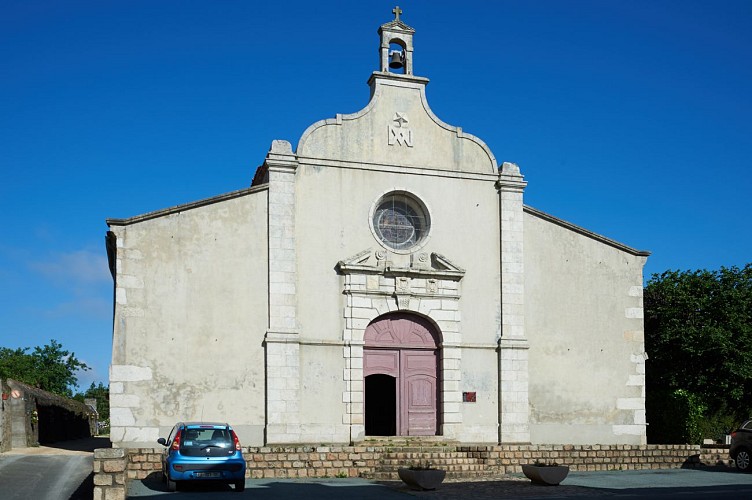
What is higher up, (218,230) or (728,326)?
(218,230)

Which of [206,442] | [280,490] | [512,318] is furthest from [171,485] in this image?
[512,318]

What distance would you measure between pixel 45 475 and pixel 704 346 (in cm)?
2153

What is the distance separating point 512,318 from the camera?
2366 cm

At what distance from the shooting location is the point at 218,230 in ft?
71.2

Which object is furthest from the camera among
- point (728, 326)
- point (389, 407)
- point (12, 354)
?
point (12, 354)

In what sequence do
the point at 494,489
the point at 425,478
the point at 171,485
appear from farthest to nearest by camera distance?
the point at 494,489
the point at 425,478
the point at 171,485

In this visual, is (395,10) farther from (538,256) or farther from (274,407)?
(274,407)

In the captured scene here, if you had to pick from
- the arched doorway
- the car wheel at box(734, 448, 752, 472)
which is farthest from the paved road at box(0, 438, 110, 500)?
the car wheel at box(734, 448, 752, 472)

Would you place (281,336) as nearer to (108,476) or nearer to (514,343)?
(514,343)

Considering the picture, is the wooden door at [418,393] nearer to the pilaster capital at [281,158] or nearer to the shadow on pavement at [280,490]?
the shadow on pavement at [280,490]

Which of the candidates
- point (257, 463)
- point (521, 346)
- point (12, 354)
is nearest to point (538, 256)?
point (521, 346)

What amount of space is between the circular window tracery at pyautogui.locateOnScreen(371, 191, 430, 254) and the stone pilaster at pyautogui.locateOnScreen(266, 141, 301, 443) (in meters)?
2.48

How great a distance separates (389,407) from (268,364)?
20.4ft

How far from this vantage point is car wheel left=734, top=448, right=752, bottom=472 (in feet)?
70.5
